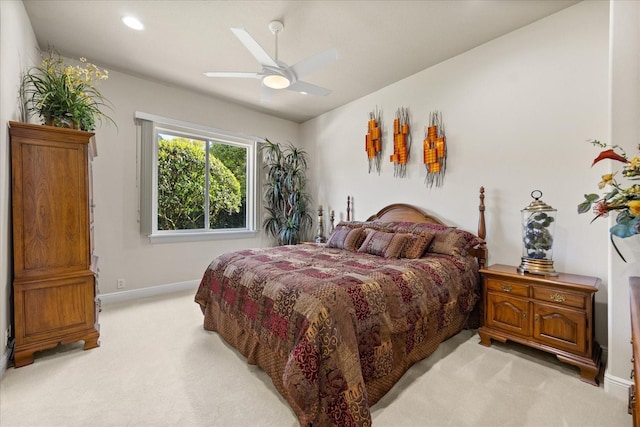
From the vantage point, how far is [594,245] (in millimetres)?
2391

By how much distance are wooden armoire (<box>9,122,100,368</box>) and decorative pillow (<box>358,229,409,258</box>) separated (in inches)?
103

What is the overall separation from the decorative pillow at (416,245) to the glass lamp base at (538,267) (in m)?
0.82

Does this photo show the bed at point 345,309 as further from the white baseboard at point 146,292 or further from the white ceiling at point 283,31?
the white ceiling at point 283,31

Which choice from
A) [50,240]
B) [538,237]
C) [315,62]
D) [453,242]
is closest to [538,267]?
[538,237]

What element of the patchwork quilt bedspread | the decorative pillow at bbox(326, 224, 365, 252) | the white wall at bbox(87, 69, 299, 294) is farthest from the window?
the decorative pillow at bbox(326, 224, 365, 252)

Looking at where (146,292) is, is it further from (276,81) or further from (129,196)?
(276,81)

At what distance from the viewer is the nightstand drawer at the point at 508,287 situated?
7.57 ft

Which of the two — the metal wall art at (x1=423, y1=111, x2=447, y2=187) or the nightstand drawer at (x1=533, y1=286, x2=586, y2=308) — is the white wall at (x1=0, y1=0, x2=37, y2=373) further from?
the nightstand drawer at (x1=533, y1=286, x2=586, y2=308)

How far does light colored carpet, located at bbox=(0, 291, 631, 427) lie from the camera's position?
63.7 inches

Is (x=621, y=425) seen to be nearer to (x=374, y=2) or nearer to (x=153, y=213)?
(x=374, y=2)

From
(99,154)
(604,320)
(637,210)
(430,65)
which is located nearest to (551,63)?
(430,65)

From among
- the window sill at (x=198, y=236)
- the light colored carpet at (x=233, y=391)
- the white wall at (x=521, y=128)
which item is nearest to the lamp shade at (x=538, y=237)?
the white wall at (x=521, y=128)

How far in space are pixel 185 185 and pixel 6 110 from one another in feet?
7.54

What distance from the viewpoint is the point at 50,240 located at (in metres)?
2.28
